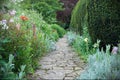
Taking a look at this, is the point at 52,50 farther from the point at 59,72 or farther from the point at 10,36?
the point at 10,36

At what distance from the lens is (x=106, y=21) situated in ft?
17.6

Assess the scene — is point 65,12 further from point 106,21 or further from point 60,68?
point 60,68

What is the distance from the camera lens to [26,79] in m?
4.14

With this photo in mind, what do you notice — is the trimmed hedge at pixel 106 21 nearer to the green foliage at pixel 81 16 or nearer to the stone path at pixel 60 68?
the stone path at pixel 60 68

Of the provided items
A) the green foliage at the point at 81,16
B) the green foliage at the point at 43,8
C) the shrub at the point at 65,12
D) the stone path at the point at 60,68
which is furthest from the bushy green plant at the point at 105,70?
the shrub at the point at 65,12

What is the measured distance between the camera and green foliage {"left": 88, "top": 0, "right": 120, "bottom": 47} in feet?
17.2

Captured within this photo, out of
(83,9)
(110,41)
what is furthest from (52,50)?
(110,41)

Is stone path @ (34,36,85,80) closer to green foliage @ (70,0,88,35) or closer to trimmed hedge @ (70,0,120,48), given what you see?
A: trimmed hedge @ (70,0,120,48)

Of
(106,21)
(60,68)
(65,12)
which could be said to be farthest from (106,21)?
(65,12)

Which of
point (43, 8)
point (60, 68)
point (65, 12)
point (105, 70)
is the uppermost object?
point (43, 8)

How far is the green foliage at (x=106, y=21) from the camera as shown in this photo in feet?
17.2

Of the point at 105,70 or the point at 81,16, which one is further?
the point at 81,16

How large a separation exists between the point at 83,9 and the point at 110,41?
3652mm

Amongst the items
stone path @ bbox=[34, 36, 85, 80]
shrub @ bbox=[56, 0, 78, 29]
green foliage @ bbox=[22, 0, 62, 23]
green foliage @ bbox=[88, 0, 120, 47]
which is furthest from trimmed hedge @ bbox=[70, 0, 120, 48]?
shrub @ bbox=[56, 0, 78, 29]
